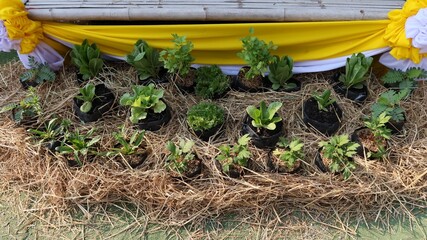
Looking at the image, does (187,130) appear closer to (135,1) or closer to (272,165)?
(272,165)

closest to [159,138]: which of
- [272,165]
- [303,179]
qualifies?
[272,165]

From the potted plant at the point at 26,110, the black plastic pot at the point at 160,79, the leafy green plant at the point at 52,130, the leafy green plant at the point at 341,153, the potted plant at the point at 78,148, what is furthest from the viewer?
the black plastic pot at the point at 160,79

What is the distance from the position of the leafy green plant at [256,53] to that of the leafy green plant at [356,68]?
430 millimetres

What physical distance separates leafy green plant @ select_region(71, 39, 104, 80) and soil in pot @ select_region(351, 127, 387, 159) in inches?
59.4

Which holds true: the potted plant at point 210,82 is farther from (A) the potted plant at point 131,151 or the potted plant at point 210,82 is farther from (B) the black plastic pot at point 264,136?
(A) the potted plant at point 131,151

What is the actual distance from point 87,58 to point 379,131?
5.44ft

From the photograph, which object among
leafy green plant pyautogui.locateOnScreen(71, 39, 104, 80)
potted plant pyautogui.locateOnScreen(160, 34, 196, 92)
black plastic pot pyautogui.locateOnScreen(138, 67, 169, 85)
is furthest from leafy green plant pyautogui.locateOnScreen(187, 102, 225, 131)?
leafy green plant pyautogui.locateOnScreen(71, 39, 104, 80)

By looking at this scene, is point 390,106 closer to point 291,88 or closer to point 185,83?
point 291,88

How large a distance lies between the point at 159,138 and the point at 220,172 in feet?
1.33

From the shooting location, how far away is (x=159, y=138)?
2.21m

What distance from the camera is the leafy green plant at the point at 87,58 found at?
234cm

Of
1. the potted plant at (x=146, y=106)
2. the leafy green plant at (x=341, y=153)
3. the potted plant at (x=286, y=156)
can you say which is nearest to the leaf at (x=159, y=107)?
the potted plant at (x=146, y=106)

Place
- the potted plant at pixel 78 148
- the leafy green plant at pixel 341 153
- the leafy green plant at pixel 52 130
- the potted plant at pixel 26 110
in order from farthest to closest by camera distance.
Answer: the potted plant at pixel 26 110 < the leafy green plant at pixel 52 130 < the potted plant at pixel 78 148 < the leafy green plant at pixel 341 153

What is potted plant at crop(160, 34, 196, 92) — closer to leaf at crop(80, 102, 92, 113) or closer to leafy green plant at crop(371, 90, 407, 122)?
leaf at crop(80, 102, 92, 113)
